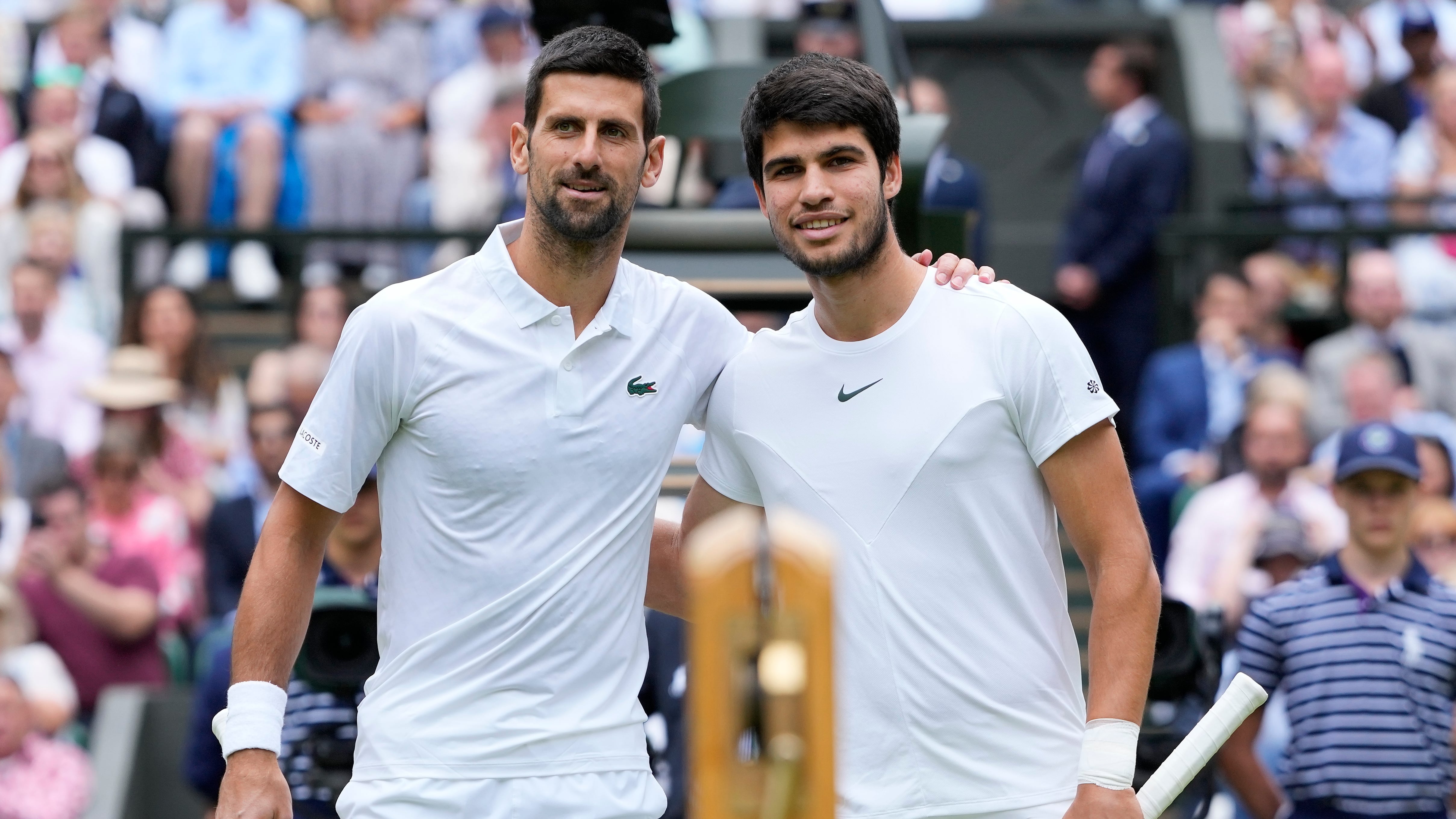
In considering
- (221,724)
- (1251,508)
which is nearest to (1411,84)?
(1251,508)

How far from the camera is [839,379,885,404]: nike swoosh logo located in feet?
13.2

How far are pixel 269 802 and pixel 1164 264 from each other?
8.12 metres

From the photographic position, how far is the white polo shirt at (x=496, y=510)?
13.0ft

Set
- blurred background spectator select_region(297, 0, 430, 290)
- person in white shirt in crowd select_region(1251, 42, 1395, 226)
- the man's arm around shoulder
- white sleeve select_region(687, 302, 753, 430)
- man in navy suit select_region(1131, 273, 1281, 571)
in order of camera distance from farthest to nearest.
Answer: person in white shirt in crowd select_region(1251, 42, 1395, 226) < blurred background spectator select_region(297, 0, 430, 290) < man in navy suit select_region(1131, 273, 1281, 571) < the man's arm around shoulder < white sleeve select_region(687, 302, 753, 430)

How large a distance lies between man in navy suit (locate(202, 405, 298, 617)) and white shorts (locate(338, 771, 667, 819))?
4619 mm

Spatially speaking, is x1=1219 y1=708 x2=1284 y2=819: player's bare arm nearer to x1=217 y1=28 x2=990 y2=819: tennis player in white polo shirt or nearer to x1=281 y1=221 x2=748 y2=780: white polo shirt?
x1=217 y1=28 x2=990 y2=819: tennis player in white polo shirt

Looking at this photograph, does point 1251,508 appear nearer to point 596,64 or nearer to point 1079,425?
point 1079,425

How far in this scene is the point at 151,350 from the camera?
1029cm

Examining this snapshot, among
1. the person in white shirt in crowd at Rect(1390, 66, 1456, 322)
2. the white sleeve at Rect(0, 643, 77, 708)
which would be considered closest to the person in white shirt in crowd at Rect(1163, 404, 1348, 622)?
the person in white shirt in crowd at Rect(1390, 66, 1456, 322)

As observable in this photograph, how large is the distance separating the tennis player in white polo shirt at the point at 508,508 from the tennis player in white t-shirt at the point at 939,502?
0.92 feet

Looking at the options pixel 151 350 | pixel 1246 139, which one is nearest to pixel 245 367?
pixel 151 350

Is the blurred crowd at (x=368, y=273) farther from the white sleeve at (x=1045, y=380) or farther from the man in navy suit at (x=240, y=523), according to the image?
the white sleeve at (x=1045, y=380)

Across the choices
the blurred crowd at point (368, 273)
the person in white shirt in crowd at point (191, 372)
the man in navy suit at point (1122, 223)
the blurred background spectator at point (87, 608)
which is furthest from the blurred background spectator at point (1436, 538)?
the person in white shirt in crowd at point (191, 372)

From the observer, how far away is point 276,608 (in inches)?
159
